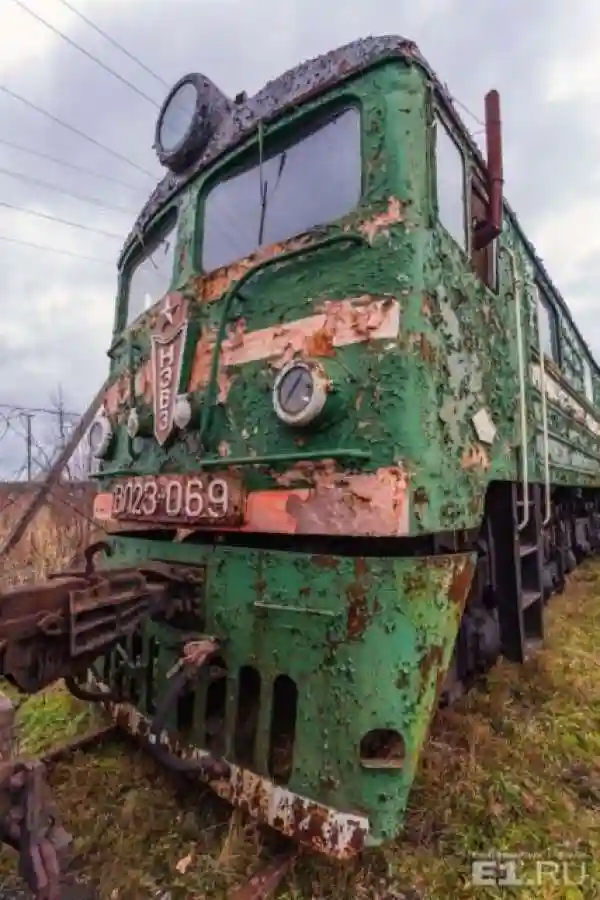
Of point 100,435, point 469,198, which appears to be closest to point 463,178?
point 469,198

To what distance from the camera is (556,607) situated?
5539 millimetres

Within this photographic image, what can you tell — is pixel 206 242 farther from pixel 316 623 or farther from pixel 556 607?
pixel 556 607

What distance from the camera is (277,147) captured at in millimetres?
2885

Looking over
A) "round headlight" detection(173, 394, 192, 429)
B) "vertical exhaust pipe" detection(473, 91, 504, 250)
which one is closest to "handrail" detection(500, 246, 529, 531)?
"vertical exhaust pipe" detection(473, 91, 504, 250)

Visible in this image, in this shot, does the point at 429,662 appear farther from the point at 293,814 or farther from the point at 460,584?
the point at 293,814

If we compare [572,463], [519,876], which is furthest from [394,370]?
[572,463]

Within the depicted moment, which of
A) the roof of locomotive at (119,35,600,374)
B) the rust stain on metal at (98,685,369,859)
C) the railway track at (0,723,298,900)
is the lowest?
the railway track at (0,723,298,900)

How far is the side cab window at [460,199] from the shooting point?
272 cm

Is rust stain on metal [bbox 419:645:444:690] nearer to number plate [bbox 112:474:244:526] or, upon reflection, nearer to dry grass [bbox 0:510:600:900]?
dry grass [bbox 0:510:600:900]

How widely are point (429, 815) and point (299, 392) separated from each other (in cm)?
171

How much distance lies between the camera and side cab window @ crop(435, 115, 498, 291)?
8.94 feet

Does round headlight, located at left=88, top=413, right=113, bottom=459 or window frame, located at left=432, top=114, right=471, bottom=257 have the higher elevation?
window frame, located at left=432, top=114, right=471, bottom=257

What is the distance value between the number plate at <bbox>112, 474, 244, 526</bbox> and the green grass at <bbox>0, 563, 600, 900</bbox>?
114cm

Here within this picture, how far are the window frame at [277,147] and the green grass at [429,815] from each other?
2.32 metres
